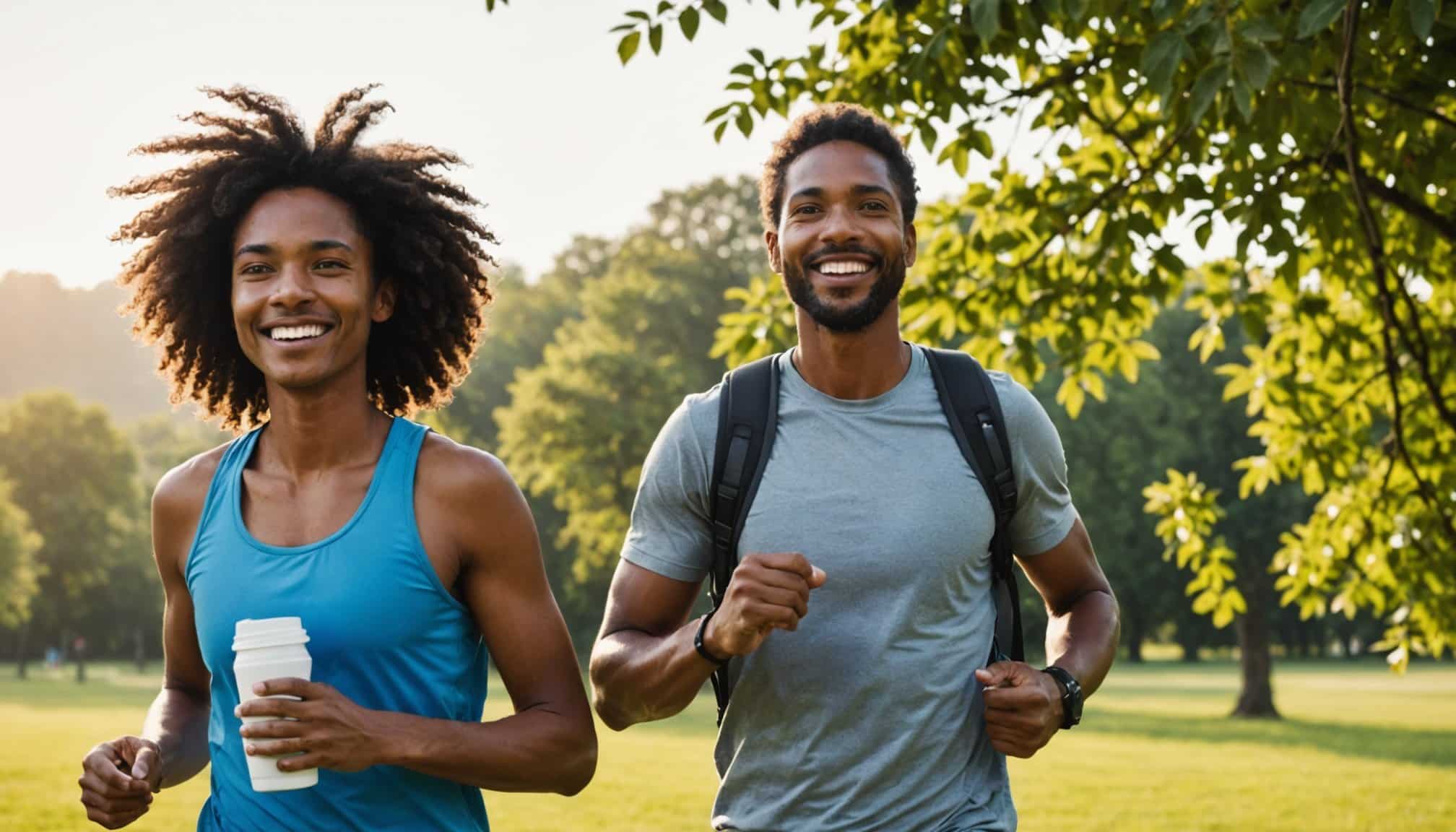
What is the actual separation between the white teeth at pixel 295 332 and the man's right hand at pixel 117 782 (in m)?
0.89

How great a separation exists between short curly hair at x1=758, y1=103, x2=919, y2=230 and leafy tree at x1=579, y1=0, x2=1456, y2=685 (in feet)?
4.33

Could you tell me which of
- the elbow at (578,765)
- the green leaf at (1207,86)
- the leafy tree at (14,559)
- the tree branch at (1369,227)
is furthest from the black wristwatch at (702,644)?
the leafy tree at (14,559)

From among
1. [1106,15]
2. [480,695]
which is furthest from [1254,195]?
[480,695]

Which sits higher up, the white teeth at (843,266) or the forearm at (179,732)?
the white teeth at (843,266)

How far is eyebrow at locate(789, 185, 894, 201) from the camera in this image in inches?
144

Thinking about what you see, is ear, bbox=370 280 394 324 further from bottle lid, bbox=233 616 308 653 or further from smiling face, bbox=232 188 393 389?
bottle lid, bbox=233 616 308 653

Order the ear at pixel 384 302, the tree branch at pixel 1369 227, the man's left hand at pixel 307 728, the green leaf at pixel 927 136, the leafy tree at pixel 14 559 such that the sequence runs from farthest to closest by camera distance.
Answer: the leafy tree at pixel 14 559
the green leaf at pixel 927 136
the tree branch at pixel 1369 227
the ear at pixel 384 302
the man's left hand at pixel 307 728

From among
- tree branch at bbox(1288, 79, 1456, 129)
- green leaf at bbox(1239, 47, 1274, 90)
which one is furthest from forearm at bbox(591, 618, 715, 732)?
tree branch at bbox(1288, 79, 1456, 129)

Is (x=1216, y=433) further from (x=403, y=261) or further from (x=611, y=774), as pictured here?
(x=403, y=261)

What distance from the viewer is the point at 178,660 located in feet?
12.4

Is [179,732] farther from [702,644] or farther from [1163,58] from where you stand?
[1163,58]

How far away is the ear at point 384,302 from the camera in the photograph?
3695 millimetres

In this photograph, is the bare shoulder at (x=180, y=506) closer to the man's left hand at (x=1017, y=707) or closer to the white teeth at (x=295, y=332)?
the white teeth at (x=295, y=332)

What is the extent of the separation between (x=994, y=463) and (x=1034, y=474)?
123 mm
